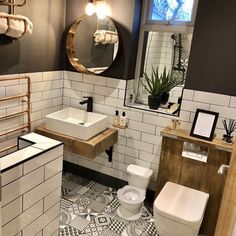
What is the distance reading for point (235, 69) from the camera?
6.82 feet

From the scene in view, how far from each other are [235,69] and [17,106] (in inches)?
76.2

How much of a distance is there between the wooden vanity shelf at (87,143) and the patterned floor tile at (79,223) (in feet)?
1.94

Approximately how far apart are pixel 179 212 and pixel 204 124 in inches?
30.4

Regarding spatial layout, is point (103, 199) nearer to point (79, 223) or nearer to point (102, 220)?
point (102, 220)

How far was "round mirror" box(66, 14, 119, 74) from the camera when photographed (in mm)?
2572

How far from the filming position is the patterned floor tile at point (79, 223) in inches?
89.2

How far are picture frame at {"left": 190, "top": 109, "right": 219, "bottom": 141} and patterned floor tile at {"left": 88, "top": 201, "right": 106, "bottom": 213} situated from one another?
1.15 meters

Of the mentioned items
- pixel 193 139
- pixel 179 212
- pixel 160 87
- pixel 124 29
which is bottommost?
pixel 179 212

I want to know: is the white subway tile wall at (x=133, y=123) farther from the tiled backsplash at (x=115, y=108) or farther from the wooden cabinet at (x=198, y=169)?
the wooden cabinet at (x=198, y=169)

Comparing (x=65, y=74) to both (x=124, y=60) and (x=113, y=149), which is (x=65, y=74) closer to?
(x=124, y=60)

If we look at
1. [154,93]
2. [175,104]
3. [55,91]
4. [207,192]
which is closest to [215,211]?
[207,192]

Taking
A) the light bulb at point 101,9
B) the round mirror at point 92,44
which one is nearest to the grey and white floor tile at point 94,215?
the round mirror at point 92,44

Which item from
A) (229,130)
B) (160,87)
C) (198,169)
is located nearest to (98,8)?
(160,87)

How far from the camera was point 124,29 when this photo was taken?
2482 mm
